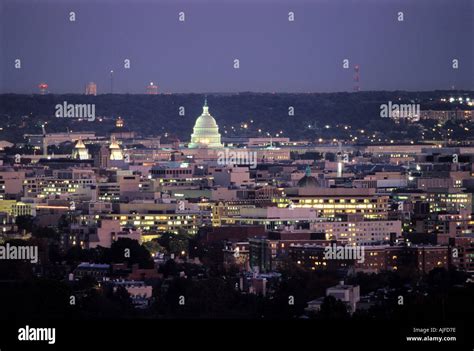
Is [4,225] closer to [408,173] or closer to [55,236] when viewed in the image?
[55,236]

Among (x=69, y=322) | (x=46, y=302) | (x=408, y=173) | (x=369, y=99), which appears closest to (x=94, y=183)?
(x=408, y=173)

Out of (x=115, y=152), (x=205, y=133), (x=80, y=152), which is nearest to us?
(x=115, y=152)

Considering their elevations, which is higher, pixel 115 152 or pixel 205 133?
pixel 205 133

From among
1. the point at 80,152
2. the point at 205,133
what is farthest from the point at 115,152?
the point at 205,133

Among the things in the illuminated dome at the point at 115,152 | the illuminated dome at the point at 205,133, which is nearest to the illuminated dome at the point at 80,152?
the illuminated dome at the point at 115,152

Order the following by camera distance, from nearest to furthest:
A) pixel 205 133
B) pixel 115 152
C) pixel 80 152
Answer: pixel 115 152 → pixel 80 152 → pixel 205 133

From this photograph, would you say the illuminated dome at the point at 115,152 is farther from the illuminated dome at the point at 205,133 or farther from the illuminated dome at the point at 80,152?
the illuminated dome at the point at 205,133

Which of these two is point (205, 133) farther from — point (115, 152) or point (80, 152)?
point (115, 152)

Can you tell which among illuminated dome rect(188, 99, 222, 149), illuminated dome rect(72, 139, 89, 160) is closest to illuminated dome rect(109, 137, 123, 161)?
illuminated dome rect(72, 139, 89, 160)
